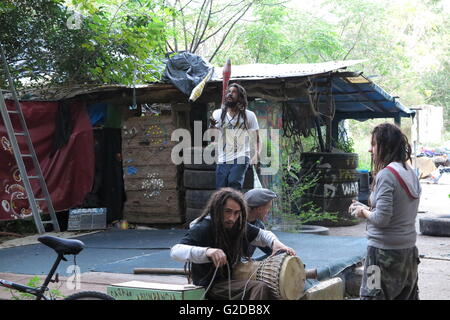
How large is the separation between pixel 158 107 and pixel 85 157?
1919mm

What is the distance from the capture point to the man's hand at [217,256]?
4.03 m

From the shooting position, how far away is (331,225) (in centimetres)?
1191

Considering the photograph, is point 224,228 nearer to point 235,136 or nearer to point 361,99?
point 235,136

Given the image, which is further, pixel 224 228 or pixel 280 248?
pixel 280 248

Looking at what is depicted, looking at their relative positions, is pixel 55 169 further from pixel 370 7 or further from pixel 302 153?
pixel 370 7

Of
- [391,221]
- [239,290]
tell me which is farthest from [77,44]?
Result: [391,221]

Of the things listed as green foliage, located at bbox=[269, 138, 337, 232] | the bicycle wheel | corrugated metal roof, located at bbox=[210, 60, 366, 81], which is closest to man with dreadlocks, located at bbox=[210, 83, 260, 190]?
green foliage, located at bbox=[269, 138, 337, 232]

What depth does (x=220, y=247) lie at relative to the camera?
4289 millimetres

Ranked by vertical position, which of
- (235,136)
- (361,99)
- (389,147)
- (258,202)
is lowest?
(258,202)

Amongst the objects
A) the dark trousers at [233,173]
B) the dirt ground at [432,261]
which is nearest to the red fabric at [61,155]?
the dark trousers at [233,173]

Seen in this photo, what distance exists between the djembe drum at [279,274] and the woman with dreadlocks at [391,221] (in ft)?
1.60

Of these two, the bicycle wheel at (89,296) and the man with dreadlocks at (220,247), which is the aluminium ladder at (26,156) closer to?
the bicycle wheel at (89,296)

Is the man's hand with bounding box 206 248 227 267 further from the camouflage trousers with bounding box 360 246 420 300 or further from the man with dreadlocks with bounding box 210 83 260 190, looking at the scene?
the man with dreadlocks with bounding box 210 83 260 190

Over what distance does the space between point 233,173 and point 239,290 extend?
3705mm
